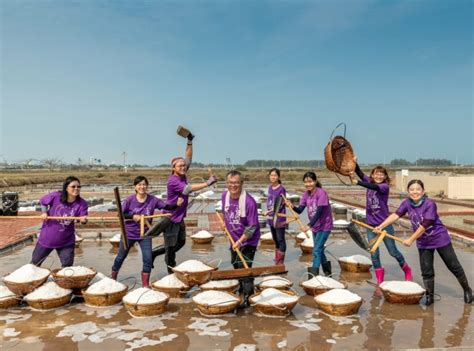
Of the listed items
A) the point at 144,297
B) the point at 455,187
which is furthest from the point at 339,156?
the point at 455,187

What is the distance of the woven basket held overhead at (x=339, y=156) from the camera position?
620cm

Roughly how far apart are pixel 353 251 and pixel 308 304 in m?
4.09

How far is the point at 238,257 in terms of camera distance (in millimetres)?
5422

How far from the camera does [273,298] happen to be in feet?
16.0

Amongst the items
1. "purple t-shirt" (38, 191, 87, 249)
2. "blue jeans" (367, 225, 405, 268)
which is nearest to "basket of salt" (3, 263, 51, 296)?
"purple t-shirt" (38, 191, 87, 249)

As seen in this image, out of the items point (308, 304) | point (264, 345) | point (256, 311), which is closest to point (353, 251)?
point (308, 304)

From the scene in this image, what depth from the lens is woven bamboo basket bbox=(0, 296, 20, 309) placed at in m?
5.10

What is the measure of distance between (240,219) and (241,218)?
0.08ft

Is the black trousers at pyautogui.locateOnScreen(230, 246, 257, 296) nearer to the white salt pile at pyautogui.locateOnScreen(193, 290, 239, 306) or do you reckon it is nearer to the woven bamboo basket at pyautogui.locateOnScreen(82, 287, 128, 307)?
the white salt pile at pyautogui.locateOnScreen(193, 290, 239, 306)

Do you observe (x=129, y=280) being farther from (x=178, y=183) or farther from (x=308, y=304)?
(x=308, y=304)

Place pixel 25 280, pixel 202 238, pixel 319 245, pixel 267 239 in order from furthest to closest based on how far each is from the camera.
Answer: pixel 202 238 < pixel 267 239 < pixel 319 245 < pixel 25 280

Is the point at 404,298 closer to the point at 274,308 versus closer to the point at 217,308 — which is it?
the point at 274,308

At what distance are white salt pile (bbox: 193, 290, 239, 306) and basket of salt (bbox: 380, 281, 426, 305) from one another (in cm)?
190

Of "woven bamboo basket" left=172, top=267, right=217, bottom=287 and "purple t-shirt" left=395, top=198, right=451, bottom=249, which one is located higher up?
"purple t-shirt" left=395, top=198, right=451, bottom=249
